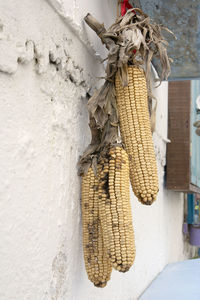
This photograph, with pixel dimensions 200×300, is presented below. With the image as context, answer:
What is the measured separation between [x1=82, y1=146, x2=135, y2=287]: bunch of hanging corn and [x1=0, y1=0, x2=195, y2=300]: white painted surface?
0.29 ft

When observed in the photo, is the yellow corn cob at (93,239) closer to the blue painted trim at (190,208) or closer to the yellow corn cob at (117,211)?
the yellow corn cob at (117,211)

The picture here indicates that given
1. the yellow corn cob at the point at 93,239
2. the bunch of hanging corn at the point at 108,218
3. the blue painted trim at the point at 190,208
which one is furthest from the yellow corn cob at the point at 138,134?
the blue painted trim at the point at 190,208

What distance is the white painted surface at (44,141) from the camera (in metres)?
0.96

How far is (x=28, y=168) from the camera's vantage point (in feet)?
3.47

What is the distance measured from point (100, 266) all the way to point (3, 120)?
629 millimetres

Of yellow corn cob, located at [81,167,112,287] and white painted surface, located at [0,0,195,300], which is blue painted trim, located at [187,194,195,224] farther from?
yellow corn cob, located at [81,167,112,287]

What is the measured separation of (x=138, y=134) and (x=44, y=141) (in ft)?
1.09

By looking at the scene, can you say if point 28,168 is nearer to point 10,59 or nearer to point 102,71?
point 10,59

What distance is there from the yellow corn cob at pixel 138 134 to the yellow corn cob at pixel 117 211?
0.12ft

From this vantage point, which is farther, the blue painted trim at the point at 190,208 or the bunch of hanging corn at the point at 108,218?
the blue painted trim at the point at 190,208

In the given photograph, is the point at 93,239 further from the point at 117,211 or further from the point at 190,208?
the point at 190,208

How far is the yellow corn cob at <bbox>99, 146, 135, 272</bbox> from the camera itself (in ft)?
3.80

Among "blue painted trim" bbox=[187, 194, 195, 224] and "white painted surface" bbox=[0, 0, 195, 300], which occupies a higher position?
"white painted surface" bbox=[0, 0, 195, 300]

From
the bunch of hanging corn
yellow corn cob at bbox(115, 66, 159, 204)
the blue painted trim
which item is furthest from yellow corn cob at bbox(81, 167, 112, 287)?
the blue painted trim
